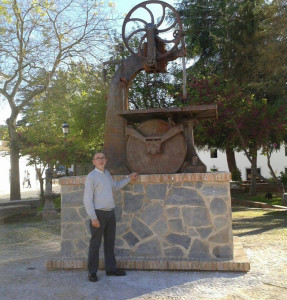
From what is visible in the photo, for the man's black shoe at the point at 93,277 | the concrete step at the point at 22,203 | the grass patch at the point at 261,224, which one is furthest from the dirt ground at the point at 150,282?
the concrete step at the point at 22,203

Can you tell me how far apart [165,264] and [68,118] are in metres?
12.1

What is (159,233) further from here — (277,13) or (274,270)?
(277,13)

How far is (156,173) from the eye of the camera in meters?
5.54

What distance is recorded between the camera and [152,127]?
5609 mm

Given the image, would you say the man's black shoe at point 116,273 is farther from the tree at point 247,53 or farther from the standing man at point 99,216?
the tree at point 247,53

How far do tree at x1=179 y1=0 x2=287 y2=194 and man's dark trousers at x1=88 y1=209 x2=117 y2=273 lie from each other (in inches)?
352

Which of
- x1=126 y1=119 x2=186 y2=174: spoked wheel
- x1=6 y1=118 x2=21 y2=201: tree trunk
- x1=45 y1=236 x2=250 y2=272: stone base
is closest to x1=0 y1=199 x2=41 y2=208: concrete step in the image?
x1=6 y1=118 x2=21 y2=201: tree trunk

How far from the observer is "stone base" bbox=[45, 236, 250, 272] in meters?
4.72

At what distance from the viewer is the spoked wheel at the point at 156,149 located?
5473 millimetres

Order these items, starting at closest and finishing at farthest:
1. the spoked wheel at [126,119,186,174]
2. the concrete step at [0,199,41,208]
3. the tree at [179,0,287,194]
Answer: the spoked wheel at [126,119,186,174], the concrete step at [0,199,41,208], the tree at [179,0,287,194]

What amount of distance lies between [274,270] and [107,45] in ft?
41.1

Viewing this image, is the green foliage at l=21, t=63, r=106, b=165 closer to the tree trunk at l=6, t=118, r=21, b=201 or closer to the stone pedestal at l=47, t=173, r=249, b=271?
the tree trunk at l=6, t=118, r=21, b=201

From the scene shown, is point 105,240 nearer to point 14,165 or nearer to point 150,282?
point 150,282

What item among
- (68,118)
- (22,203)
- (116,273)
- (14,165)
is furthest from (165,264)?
(14,165)
